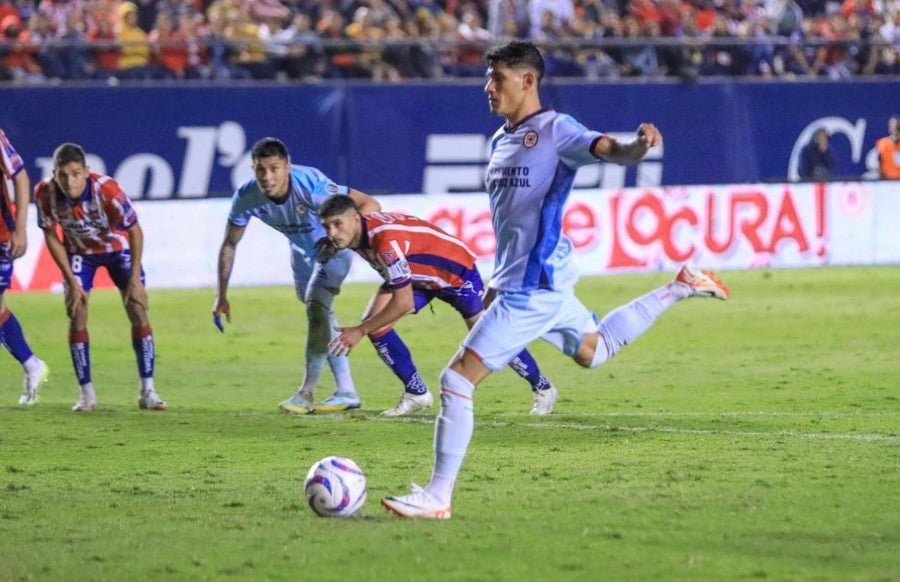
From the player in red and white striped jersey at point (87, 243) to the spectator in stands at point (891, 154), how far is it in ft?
55.8

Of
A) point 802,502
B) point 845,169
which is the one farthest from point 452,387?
point 845,169

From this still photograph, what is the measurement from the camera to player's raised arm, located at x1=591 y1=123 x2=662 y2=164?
289 inches

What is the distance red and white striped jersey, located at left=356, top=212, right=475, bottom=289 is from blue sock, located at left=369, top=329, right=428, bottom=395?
1.63ft

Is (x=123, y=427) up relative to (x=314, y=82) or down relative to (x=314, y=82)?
down

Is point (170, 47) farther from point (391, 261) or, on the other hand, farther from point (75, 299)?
point (391, 261)

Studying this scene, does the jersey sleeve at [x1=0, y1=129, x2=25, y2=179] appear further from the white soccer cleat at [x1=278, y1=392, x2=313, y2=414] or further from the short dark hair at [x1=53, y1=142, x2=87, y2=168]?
the white soccer cleat at [x1=278, y1=392, x2=313, y2=414]

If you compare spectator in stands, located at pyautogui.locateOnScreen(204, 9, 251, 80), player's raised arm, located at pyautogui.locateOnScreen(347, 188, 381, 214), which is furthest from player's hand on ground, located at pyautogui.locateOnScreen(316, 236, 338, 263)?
spectator in stands, located at pyautogui.locateOnScreen(204, 9, 251, 80)

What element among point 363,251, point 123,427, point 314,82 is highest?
point 314,82

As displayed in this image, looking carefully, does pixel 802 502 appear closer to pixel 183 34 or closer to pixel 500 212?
pixel 500 212

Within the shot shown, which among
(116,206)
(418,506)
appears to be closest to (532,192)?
(418,506)

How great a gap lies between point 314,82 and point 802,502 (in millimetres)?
18514

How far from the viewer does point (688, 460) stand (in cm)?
943

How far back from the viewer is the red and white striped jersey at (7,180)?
12.4 meters

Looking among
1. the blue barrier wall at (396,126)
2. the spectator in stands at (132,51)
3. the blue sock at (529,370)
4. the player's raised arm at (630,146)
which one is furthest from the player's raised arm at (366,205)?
the spectator in stands at (132,51)
